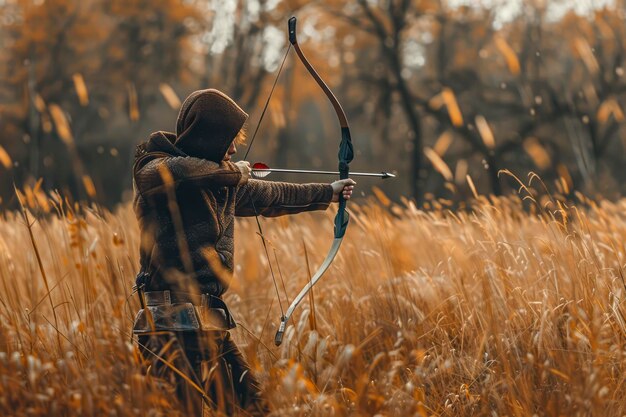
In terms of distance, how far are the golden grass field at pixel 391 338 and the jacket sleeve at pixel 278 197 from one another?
1.58 ft

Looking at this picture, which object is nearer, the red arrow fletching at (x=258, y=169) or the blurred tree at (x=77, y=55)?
the red arrow fletching at (x=258, y=169)

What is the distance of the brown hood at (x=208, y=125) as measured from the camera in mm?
3182

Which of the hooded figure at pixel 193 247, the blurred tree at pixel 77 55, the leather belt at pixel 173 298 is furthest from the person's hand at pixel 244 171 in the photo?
the blurred tree at pixel 77 55

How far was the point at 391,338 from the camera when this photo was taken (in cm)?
419

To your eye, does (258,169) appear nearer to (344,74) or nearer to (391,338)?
(391,338)

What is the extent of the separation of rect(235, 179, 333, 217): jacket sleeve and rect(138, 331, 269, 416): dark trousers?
62cm

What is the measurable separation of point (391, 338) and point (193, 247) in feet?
4.79

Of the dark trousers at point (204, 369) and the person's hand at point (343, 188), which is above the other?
the person's hand at point (343, 188)

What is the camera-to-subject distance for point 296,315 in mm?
4746

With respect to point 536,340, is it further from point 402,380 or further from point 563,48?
point 563,48

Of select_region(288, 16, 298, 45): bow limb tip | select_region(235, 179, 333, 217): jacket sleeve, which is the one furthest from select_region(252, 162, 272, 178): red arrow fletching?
select_region(288, 16, 298, 45): bow limb tip

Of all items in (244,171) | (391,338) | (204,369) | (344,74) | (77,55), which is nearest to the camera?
(204,369)

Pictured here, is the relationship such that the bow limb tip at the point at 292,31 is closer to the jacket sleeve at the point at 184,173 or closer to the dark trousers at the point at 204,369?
the jacket sleeve at the point at 184,173

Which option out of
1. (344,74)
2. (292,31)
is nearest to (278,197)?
(292,31)
